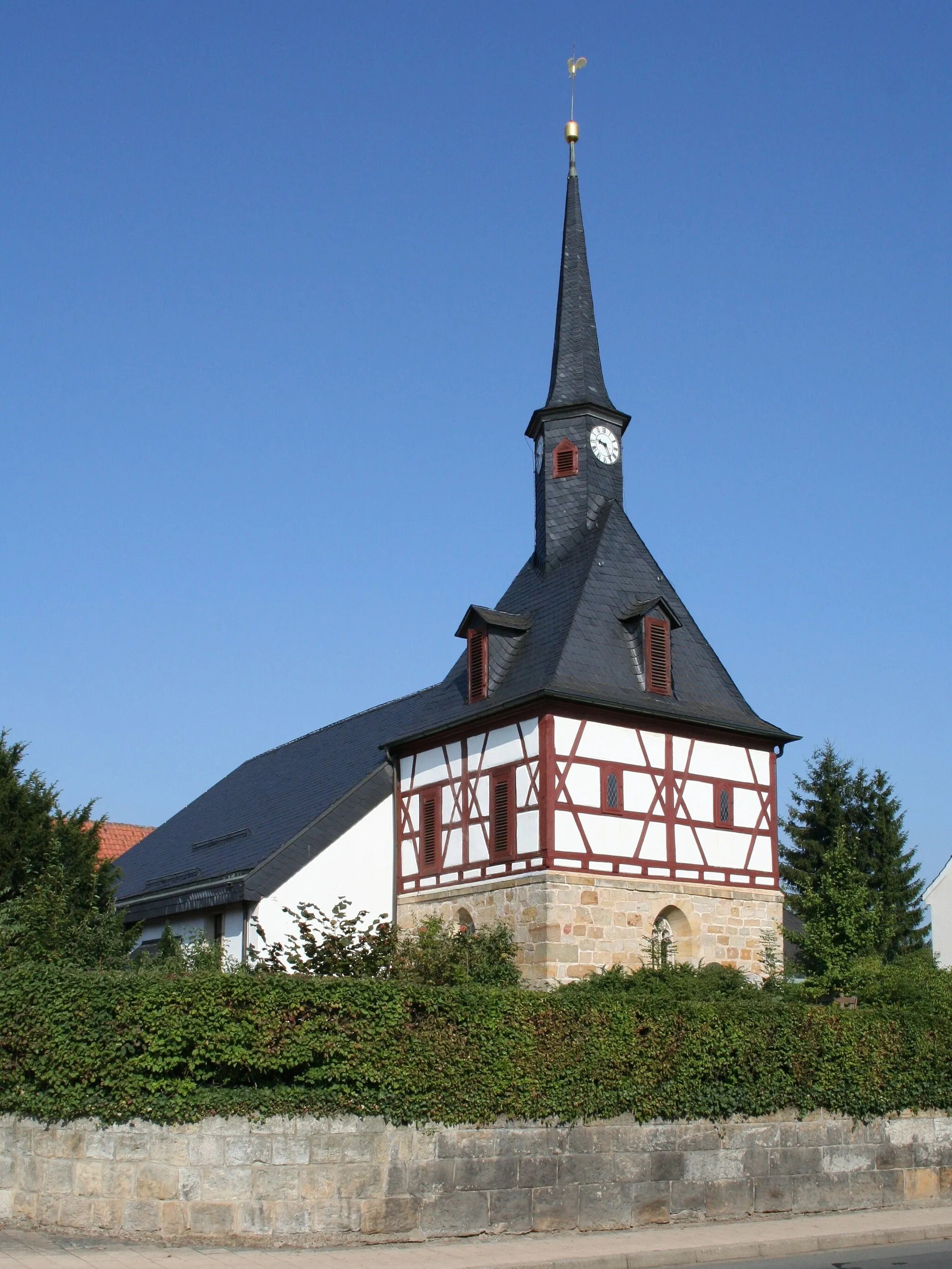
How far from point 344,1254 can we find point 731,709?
15.5m

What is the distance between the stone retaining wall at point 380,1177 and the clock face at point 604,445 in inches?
641

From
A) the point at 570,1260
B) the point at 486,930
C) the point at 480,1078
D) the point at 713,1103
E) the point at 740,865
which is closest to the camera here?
the point at 570,1260

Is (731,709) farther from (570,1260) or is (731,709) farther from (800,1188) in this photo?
(570,1260)

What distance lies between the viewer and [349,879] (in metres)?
27.1

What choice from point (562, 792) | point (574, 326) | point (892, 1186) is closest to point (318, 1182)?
point (892, 1186)

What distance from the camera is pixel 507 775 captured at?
24.8 m

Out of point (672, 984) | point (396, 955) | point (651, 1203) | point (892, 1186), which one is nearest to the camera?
point (651, 1203)

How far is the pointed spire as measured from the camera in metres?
30.7

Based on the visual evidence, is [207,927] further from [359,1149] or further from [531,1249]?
[531,1249]

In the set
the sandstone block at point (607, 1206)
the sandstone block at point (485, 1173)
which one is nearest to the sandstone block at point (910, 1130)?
the sandstone block at point (607, 1206)

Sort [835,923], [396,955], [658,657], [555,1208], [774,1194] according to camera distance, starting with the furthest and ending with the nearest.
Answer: [658,657], [835,923], [396,955], [774,1194], [555,1208]

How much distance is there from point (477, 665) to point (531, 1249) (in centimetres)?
1429

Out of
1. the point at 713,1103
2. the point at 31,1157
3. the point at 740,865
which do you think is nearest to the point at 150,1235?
the point at 31,1157

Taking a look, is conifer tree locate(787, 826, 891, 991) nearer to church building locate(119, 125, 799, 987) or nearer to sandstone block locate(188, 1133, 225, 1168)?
church building locate(119, 125, 799, 987)
